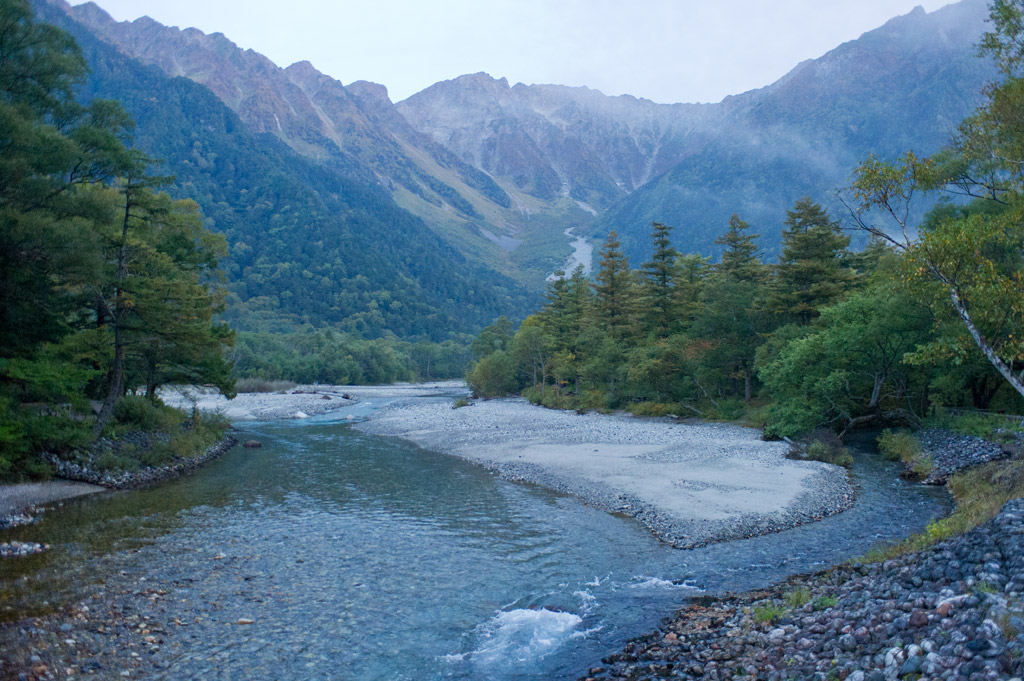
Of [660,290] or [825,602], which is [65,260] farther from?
[660,290]

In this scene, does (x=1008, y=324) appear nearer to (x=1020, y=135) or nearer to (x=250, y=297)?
(x=1020, y=135)

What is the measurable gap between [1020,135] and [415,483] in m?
21.1

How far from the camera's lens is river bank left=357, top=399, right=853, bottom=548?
17.0 meters

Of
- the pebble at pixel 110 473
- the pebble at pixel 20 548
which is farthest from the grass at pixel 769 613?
the pebble at pixel 110 473

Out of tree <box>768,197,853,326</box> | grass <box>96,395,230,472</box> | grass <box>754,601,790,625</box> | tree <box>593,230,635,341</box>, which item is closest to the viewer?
grass <box>754,601,790,625</box>

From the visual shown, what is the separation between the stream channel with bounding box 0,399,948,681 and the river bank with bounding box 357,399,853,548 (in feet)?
2.90

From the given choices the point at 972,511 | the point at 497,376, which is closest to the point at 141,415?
the point at 972,511

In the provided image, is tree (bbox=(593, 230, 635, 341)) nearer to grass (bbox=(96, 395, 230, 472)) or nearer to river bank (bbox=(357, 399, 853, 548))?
river bank (bbox=(357, 399, 853, 548))

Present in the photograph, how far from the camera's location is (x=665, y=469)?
77.3ft

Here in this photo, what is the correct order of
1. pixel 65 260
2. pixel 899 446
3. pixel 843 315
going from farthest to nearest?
pixel 843 315, pixel 899 446, pixel 65 260

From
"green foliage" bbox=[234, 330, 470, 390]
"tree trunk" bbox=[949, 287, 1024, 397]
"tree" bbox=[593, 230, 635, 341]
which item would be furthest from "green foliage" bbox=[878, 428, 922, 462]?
"green foliage" bbox=[234, 330, 470, 390]

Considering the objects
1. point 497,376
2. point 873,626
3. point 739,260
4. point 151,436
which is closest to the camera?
point 873,626

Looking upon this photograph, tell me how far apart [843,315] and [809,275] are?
32.4ft

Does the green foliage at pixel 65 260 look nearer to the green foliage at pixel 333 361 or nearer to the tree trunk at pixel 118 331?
the tree trunk at pixel 118 331
